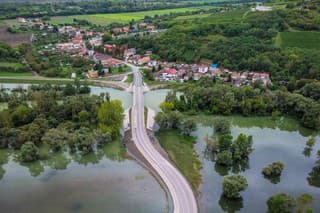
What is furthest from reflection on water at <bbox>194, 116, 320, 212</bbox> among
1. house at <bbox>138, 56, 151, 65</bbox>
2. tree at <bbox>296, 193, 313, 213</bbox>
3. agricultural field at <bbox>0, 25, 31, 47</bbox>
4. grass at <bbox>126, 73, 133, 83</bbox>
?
agricultural field at <bbox>0, 25, 31, 47</bbox>

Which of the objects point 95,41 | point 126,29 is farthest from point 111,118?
point 126,29

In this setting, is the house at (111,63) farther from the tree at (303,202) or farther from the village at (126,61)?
the tree at (303,202)

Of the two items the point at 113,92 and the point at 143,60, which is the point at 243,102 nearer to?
the point at 113,92

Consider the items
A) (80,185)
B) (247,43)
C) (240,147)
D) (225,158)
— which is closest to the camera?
(80,185)

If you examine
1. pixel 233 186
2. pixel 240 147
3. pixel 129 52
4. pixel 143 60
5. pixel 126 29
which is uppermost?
pixel 126 29

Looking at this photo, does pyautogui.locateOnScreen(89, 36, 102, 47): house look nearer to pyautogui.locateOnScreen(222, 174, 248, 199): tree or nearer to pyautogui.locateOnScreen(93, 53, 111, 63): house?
pyautogui.locateOnScreen(93, 53, 111, 63): house

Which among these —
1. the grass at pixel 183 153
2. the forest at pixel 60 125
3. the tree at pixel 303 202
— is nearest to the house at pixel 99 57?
the forest at pixel 60 125

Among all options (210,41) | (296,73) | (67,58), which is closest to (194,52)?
(210,41)
